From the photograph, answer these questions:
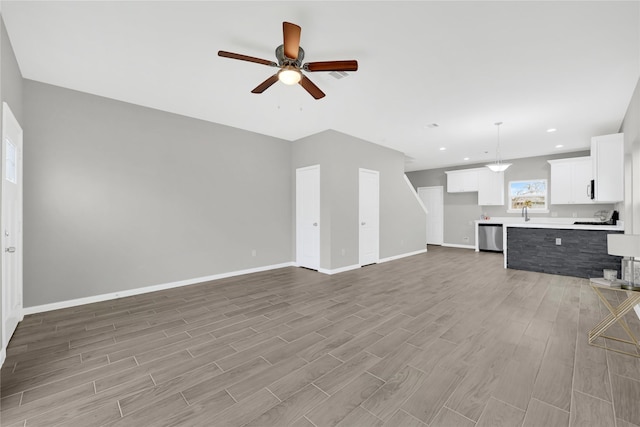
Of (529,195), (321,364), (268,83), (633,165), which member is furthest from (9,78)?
(529,195)

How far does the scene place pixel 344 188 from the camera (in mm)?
5609

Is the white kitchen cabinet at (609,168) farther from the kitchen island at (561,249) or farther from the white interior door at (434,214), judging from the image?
the white interior door at (434,214)

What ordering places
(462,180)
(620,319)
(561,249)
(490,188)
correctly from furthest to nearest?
(462,180)
(490,188)
(561,249)
(620,319)

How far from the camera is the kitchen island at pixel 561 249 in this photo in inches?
186

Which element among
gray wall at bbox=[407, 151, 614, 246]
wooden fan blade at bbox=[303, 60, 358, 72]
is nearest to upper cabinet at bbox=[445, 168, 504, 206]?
gray wall at bbox=[407, 151, 614, 246]

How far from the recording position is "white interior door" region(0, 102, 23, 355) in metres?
2.38

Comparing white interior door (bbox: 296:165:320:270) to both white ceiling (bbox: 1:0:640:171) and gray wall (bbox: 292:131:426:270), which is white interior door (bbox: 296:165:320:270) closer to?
gray wall (bbox: 292:131:426:270)

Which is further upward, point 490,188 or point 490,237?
point 490,188

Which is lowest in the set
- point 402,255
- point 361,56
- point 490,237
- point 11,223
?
point 402,255

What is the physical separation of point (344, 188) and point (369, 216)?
1.09 metres

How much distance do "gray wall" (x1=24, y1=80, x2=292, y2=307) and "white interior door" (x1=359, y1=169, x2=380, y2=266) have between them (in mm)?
2232

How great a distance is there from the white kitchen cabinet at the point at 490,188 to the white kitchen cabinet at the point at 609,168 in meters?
3.56

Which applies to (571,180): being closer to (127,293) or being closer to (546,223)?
(546,223)

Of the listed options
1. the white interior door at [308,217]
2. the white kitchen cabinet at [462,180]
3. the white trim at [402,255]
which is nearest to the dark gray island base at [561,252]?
the white trim at [402,255]
